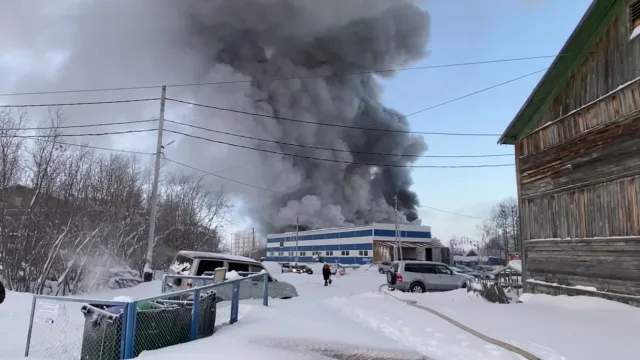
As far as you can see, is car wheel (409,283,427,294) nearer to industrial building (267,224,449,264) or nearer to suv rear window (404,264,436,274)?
suv rear window (404,264,436,274)

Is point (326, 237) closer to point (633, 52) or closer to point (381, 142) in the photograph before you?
point (381, 142)

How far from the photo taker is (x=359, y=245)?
72438 mm

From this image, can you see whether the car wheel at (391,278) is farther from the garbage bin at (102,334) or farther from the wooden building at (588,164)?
the garbage bin at (102,334)

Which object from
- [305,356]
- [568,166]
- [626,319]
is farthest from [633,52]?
[305,356]

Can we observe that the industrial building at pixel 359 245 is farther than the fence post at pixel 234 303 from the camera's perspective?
Yes

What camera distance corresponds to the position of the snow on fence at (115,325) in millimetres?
6184

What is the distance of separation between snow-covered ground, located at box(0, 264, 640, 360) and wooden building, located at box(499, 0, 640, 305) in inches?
38.6

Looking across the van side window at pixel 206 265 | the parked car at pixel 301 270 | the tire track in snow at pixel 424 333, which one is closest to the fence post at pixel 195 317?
the tire track in snow at pixel 424 333

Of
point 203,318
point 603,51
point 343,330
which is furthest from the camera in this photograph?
point 603,51

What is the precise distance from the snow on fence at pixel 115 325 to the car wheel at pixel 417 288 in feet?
45.5

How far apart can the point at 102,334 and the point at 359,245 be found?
Answer: 67.3m

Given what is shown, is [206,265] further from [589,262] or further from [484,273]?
[484,273]

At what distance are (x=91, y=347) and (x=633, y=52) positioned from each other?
12.2 meters

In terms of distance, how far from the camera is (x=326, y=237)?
80500 mm
